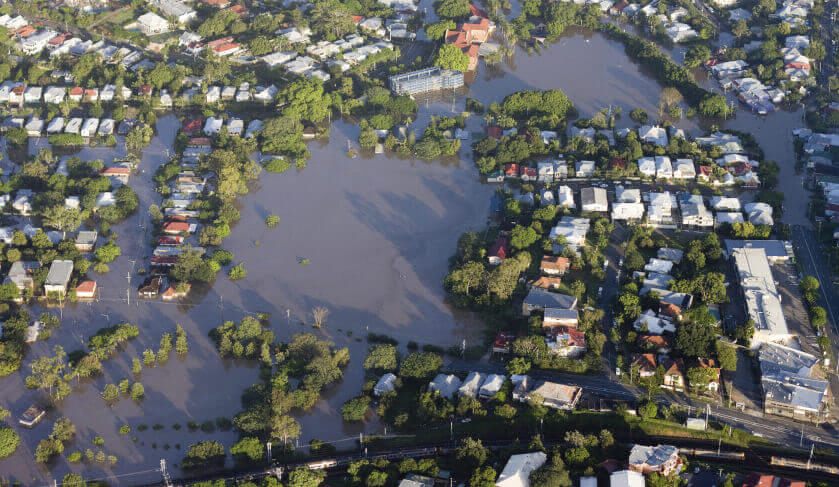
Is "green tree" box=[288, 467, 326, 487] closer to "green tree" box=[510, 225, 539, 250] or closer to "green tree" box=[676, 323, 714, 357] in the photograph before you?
"green tree" box=[676, 323, 714, 357]

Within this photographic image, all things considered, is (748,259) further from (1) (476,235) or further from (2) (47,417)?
(2) (47,417)

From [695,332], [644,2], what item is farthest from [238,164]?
[644,2]

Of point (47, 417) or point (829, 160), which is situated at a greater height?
point (829, 160)

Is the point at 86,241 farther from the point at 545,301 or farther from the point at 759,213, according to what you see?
the point at 759,213

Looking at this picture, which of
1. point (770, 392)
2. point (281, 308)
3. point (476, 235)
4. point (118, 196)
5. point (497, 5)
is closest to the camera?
point (770, 392)

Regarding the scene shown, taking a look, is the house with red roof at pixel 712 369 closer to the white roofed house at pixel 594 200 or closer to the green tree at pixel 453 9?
the white roofed house at pixel 594 200

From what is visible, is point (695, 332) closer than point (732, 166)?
Yes
